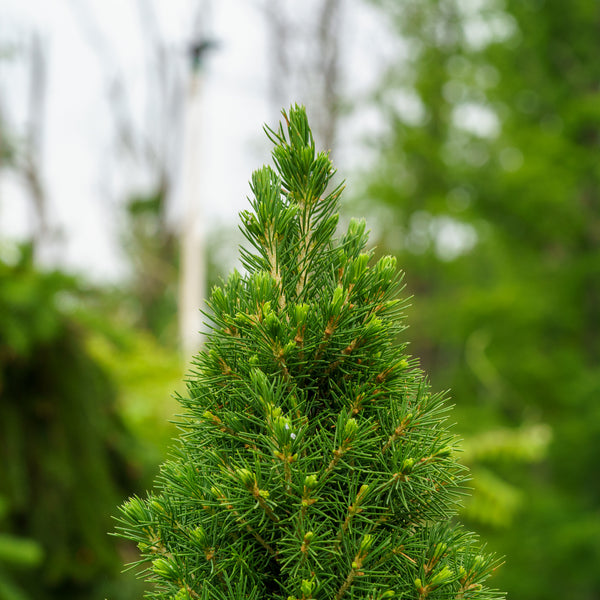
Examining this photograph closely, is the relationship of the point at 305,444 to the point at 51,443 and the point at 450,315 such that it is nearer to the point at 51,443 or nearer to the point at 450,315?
the point at 51,443

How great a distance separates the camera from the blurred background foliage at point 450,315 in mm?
3887

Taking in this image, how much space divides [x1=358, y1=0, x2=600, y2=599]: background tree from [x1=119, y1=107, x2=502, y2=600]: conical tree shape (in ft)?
24.7

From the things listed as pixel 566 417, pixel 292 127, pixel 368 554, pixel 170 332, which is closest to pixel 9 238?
pixel 292 127

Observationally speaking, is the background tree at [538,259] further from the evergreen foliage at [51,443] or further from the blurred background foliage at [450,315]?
the evergreen foliage at [51,443]

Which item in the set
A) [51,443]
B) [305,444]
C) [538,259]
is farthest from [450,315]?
[305,444]

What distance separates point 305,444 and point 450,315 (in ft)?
34.1

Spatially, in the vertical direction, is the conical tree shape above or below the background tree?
below

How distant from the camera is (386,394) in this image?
4.43 ft

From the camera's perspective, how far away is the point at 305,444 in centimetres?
117

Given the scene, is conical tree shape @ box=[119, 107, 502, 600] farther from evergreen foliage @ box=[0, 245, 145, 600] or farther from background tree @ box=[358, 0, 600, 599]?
background tree @ box=[358, 0, 600, 599]

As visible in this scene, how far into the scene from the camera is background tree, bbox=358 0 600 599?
9.12 meters

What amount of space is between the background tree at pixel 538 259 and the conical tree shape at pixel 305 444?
24.7 feet

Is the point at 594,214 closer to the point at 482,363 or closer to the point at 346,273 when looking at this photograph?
the point at 482,363

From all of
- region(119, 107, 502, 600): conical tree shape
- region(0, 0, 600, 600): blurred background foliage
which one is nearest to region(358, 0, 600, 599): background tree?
region(0, 0, 600, 600): blurred background foliage
